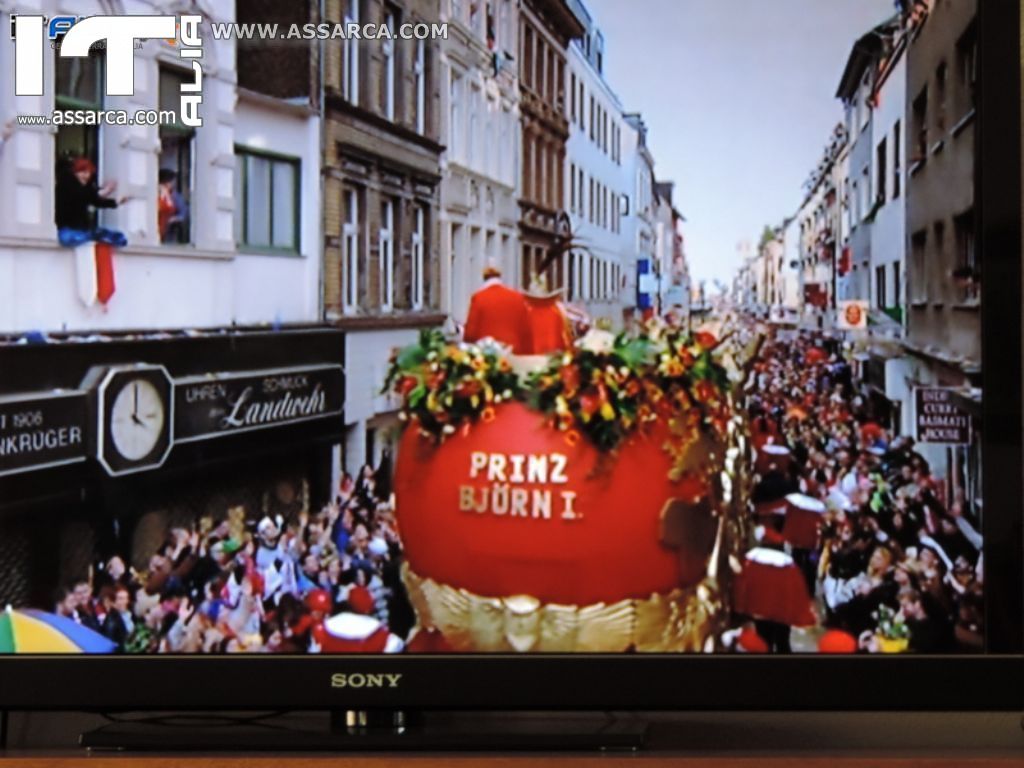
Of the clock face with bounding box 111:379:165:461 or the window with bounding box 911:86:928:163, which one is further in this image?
the window with bounding box 911:86:928:163

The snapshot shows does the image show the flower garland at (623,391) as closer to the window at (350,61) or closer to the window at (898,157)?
the window at (898,157)

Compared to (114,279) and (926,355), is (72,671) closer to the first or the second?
(114,279)

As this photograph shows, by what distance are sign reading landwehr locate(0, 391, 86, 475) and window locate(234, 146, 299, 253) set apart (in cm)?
44

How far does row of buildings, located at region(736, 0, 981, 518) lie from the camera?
101 inches

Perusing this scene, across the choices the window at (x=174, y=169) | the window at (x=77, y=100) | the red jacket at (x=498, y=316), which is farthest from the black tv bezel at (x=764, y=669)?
the window at (x=77, y=100)

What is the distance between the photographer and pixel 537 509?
2.54 metres

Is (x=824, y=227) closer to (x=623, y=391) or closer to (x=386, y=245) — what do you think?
(x=623, y=391)

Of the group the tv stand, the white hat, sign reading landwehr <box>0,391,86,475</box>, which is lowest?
the tv stand

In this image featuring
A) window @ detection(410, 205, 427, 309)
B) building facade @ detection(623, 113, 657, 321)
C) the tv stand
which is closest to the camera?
the tv stand

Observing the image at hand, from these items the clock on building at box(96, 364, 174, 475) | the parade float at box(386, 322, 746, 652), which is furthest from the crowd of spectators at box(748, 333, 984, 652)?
the clock on building at box(96, 364, 174, 475)

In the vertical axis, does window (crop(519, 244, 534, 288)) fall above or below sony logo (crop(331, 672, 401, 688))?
above

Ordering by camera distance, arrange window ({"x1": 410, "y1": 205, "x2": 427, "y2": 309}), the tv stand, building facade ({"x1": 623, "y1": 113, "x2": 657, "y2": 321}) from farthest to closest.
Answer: building facade ({"x1": 623, "y1": 113, "x2": 657, "y2": 321}) → window ({"x1": 410, "y1": 205, "x2": 427, "y2": 309}) → the tv stand

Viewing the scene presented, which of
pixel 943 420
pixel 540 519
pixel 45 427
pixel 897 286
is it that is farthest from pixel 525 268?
pixel 45 427

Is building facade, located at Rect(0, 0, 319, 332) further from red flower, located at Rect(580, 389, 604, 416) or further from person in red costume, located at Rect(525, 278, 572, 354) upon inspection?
red flower, located at Rect(580, 389, 604, 416)
